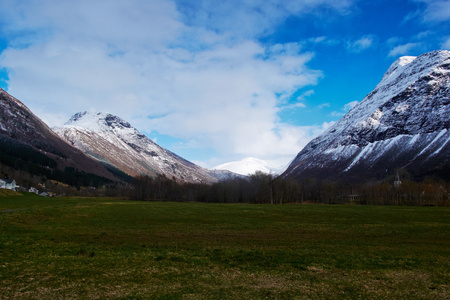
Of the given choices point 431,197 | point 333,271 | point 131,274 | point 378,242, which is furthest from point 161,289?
point 431,197

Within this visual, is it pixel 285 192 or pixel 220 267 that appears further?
pixel 285 192

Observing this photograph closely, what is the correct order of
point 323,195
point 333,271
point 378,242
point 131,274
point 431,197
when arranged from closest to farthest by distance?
point 131,274, point 333,271, point 378,242, point 431,197, point 323,195

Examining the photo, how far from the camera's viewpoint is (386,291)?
575 inches

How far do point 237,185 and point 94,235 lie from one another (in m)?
140

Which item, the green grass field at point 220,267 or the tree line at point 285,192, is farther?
the tree line at point 285,192

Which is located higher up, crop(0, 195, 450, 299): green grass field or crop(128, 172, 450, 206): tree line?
crop(128, 172, 450, 206): tree line

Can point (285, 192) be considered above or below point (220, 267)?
above

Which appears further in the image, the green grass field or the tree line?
the tree line

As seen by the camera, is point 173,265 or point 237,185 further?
point 237,185

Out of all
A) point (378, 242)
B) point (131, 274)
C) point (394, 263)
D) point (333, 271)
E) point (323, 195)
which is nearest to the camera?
point (131, 274)

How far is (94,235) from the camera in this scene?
102ft

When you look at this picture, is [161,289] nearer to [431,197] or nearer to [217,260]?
[217,260]

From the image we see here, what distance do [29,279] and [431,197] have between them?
154020 millimetres

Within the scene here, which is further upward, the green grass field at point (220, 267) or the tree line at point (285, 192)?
the tree line at point (285, 192)
